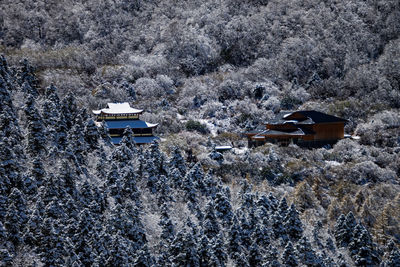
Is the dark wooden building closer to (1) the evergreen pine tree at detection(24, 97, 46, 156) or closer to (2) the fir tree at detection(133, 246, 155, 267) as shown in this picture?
(1) the evergreen pine tree at detection(24, 97, 46, 156)

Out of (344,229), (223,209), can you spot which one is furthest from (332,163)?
(223,209)

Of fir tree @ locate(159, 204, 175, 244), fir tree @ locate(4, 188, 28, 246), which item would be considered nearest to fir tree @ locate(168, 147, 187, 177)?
fir tree @ locate(159, 204, 175, 244)

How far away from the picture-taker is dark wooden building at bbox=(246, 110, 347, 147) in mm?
88188

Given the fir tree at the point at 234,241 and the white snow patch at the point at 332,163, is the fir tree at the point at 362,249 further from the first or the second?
the white snow patch at the point at 332,163

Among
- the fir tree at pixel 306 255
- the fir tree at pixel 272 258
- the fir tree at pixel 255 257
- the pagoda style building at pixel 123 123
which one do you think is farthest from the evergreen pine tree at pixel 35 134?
the fir tree at pixel 306 255

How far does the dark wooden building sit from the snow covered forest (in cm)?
335

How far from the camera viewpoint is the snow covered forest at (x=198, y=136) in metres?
43.2

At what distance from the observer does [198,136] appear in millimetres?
90438

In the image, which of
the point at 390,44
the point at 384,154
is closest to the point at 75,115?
the point at 384,154

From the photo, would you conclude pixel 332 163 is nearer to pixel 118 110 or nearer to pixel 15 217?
pixel 118 110

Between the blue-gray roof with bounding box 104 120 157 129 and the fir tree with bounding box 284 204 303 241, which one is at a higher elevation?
the fir tree with bounding box 284 204 303 241

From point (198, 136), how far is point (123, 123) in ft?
53.2

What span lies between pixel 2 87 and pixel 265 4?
112259 millimetres

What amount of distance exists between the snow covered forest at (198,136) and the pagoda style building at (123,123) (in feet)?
9.96
